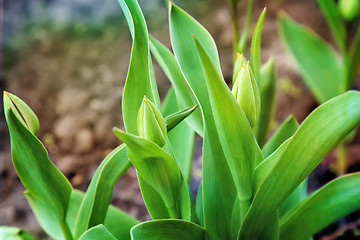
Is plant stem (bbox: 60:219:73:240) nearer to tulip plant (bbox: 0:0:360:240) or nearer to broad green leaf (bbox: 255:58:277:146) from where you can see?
tulip plant (bbox: 0:0:360:240)

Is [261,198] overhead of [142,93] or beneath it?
beneath

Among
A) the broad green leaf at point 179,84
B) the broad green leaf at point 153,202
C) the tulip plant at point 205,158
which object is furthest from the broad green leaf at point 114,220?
the broad green leaf at point 179,84

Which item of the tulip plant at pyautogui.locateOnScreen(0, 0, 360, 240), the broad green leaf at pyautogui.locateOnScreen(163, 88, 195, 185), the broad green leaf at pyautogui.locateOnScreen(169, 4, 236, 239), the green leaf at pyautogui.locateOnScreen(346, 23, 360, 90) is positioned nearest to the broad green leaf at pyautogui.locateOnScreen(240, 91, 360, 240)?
the tulip plant at pyautogui.locateOnScreen(0, 0, 360, 240)

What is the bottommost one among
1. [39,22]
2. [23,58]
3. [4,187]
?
[4,187]

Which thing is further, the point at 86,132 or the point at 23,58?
the point at 23,58

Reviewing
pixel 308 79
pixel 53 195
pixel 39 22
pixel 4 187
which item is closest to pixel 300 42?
pixel 308 79

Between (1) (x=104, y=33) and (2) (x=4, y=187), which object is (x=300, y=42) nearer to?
(1) (x=104, y=33)
